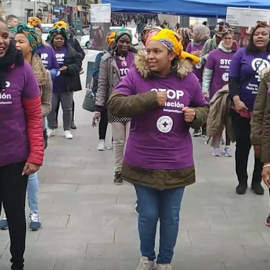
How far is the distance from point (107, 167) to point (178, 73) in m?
3.53

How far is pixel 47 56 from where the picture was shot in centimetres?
677

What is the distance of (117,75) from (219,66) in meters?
1.98

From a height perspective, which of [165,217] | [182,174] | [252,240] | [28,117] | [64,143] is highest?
[28,117]

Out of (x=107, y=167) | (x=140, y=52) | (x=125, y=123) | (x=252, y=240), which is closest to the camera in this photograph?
(x=140, y=52)

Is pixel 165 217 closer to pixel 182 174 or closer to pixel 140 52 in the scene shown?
pixel 182 174

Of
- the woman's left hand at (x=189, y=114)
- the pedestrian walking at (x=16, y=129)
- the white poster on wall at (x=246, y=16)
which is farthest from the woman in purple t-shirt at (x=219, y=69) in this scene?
the pedestrian walking at (x=16, y=129)

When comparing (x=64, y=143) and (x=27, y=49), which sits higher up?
(x=27, y=49)

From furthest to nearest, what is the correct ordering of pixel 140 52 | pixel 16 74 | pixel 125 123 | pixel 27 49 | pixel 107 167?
pixel 107 167
pixel 125 123
pixel 27 49
pixel 140 52
pixel 16 74

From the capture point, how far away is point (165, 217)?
3432mm

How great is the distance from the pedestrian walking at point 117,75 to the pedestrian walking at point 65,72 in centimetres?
222

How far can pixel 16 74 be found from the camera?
312cm

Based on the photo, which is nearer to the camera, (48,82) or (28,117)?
(28,117)

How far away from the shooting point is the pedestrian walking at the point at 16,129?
10.1ft

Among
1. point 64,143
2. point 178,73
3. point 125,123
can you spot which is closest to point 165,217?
point 178,73
